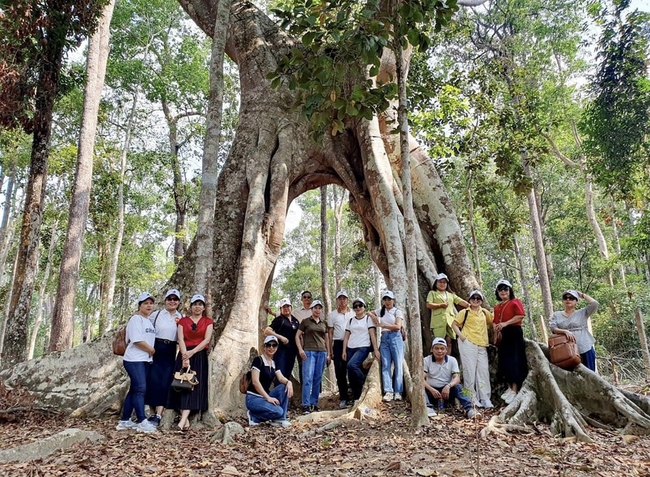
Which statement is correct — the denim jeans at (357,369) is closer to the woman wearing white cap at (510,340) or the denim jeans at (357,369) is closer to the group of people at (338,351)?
the group of people at (338,351)

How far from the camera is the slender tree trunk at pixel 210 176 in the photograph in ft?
21.5

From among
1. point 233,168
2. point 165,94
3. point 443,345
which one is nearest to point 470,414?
point 443,345

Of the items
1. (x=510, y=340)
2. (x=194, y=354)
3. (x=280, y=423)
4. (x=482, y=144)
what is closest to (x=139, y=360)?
(x=194, y=354)

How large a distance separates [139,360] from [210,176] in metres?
2.65

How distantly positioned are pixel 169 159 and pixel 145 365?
13904 millimetres

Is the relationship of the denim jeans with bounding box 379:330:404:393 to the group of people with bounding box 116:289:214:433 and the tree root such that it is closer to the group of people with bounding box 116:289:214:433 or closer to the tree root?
the tree root

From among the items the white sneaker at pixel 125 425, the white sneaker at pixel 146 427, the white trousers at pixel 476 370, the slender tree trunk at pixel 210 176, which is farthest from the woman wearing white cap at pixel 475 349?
the white sneaker at pixel 125 425

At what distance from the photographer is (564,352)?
629cm

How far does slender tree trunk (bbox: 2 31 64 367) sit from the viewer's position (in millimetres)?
7672

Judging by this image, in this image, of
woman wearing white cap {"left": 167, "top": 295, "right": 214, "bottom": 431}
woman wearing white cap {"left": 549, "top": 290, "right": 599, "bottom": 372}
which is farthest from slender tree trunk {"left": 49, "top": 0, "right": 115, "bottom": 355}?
woman wearing white cap {"left": 549, "top": 290, "right": 599, "bottom": 372}

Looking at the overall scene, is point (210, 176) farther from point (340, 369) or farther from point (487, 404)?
point (487, 404)

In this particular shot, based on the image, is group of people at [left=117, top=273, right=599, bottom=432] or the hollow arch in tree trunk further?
the hollow arch in tree trunk

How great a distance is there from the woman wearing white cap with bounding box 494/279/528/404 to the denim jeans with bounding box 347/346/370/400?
192 cm

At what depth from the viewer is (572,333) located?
6566mm
